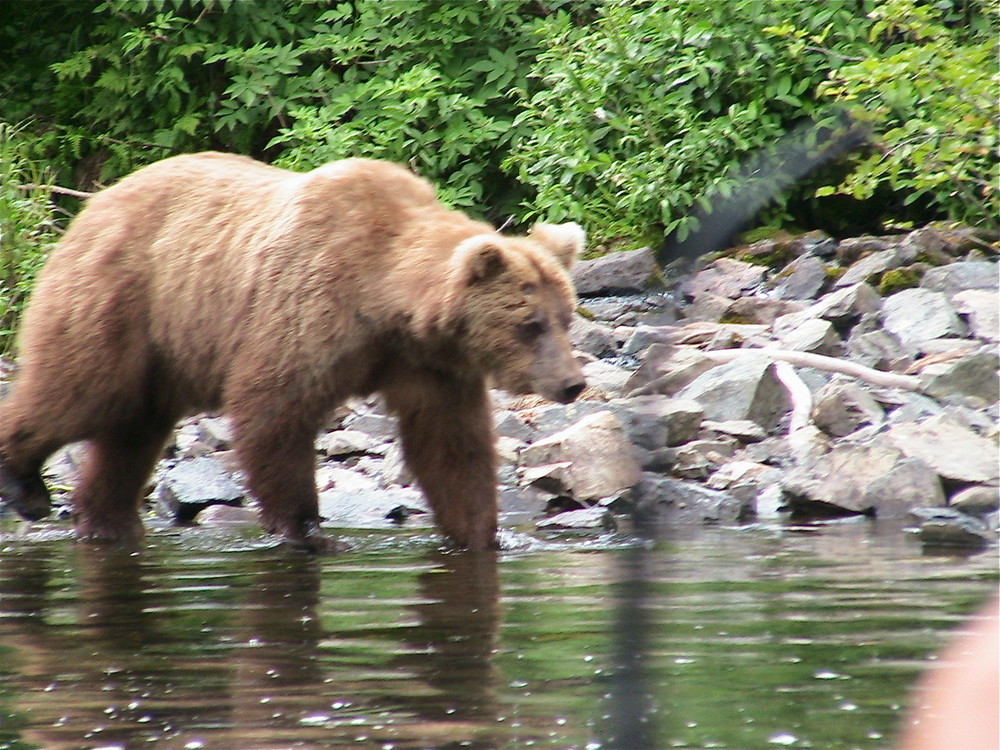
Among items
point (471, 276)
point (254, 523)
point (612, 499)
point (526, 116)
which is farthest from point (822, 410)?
point (526, 116)

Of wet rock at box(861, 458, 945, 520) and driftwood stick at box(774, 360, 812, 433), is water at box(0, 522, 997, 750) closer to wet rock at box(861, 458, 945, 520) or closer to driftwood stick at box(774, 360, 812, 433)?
wet rock at box(861, 458, 945, 520)

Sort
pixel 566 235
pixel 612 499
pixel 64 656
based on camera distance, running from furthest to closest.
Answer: pixel 612 499
pixel 566 235
pixel 64 656

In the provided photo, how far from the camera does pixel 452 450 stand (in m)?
6.38

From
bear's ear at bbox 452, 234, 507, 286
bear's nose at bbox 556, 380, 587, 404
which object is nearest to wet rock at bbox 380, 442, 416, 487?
bear's nose at bbox 556, 380, 587, 404

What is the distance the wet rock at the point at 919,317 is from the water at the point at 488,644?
321 centimetres

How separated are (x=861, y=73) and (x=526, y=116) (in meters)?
4.11

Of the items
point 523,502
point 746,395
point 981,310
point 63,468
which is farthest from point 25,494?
point 981,310

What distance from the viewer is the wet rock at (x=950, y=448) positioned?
653 cm

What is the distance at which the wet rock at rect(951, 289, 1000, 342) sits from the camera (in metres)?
8.77

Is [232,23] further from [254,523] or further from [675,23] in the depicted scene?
[254,523]

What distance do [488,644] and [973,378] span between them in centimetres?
458

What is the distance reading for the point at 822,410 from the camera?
25.4ft

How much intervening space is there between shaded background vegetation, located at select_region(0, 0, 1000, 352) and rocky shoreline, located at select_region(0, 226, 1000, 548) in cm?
63

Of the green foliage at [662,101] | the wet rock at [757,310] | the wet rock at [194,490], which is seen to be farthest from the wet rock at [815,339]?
the wet rock at [194,490]
